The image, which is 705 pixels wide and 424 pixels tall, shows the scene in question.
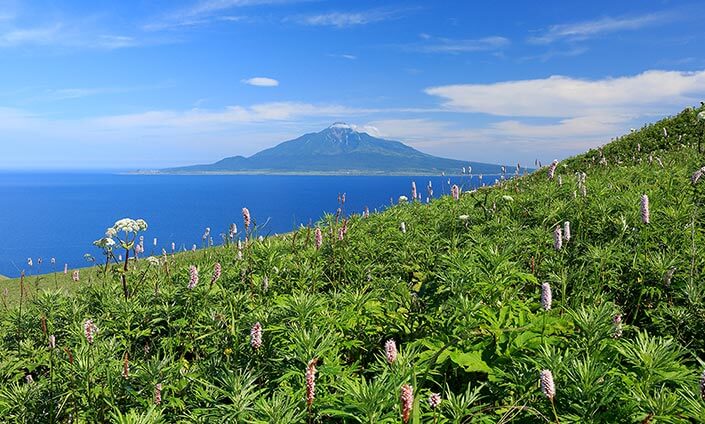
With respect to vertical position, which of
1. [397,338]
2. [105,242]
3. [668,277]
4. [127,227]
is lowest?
[397,338]

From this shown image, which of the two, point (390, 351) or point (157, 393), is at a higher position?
point (390, 351)

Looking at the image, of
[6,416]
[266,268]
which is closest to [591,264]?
[266,268]

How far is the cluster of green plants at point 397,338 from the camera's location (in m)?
2.36

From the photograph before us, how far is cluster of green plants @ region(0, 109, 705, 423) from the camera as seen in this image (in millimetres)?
2357

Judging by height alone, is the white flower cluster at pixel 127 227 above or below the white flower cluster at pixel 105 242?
above

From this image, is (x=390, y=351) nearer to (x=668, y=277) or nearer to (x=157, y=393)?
(x=157, y=393)

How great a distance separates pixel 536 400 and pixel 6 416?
4053 millimetres

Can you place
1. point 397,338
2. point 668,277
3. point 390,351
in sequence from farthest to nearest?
point 668,277
point 397,338
point 390,351

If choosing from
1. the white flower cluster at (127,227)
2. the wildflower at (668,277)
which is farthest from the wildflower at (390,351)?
the white flower cluster at (127,227)

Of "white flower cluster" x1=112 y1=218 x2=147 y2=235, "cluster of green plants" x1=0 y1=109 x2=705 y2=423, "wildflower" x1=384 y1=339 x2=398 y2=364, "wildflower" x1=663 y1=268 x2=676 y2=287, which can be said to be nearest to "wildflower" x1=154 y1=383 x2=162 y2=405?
"cluster of green plants" x1=0 y1=109 x2=705 y2=423

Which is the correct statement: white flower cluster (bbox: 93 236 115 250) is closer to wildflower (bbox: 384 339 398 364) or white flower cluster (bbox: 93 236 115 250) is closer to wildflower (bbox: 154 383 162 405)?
wildflower (bbox: 154 383 162 405)

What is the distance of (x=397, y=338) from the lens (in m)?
3.99

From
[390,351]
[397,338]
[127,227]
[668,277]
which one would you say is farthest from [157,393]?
[668,277]

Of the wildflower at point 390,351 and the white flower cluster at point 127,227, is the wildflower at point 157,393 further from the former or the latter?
the white flower cluster at point 127,227
